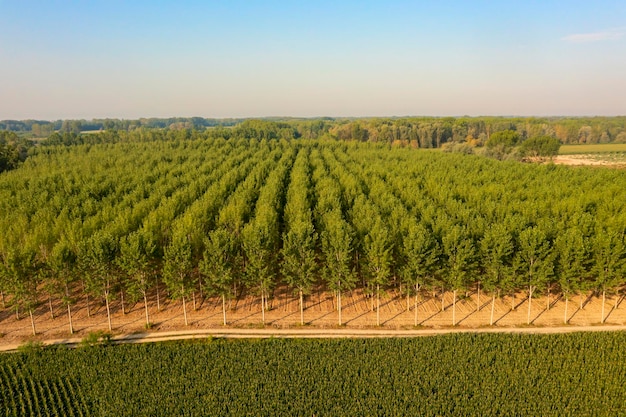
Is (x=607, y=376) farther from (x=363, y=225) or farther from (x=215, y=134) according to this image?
(x=215, y=134)

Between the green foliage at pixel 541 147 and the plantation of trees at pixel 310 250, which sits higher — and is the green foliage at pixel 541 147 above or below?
above

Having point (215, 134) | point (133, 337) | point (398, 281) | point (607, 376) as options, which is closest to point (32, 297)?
point (133, 337)

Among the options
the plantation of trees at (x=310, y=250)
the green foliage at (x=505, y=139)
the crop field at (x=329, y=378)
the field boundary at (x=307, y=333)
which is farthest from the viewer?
the green foliage at (x=505, y=139)

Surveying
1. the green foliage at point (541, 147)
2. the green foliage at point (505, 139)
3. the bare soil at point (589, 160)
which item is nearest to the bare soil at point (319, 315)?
the bare soil at point (589, 160)

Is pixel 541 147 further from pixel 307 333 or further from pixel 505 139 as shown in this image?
pixel 307 333

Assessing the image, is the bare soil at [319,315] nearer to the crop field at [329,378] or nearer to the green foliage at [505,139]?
the crop field at [329,378]
